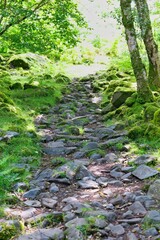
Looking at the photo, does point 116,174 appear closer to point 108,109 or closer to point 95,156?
point 95,156

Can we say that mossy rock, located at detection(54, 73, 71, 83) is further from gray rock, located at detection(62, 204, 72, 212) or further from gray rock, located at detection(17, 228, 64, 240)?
gray rock, located at detection(17, 228, 64, 240)

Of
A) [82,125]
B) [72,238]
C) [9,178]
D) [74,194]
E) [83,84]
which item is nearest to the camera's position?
[72,238]

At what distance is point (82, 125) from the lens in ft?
34.3

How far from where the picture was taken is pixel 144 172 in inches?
240

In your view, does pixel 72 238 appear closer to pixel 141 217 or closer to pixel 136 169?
pixel 141 217

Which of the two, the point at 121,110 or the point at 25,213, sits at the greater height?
the point at 121,110

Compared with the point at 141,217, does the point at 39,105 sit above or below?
above

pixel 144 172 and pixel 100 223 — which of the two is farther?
pixel 144 172

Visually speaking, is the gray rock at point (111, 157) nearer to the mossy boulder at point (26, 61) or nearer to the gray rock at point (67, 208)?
the gray rock at point (67, 208)

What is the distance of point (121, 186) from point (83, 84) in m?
11.7

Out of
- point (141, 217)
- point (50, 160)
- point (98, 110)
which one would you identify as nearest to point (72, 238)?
point (141, 217)

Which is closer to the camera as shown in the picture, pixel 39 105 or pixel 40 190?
pixel 40 190

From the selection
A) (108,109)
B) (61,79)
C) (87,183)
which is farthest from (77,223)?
(61,79)

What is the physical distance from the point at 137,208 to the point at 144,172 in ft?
4.23
